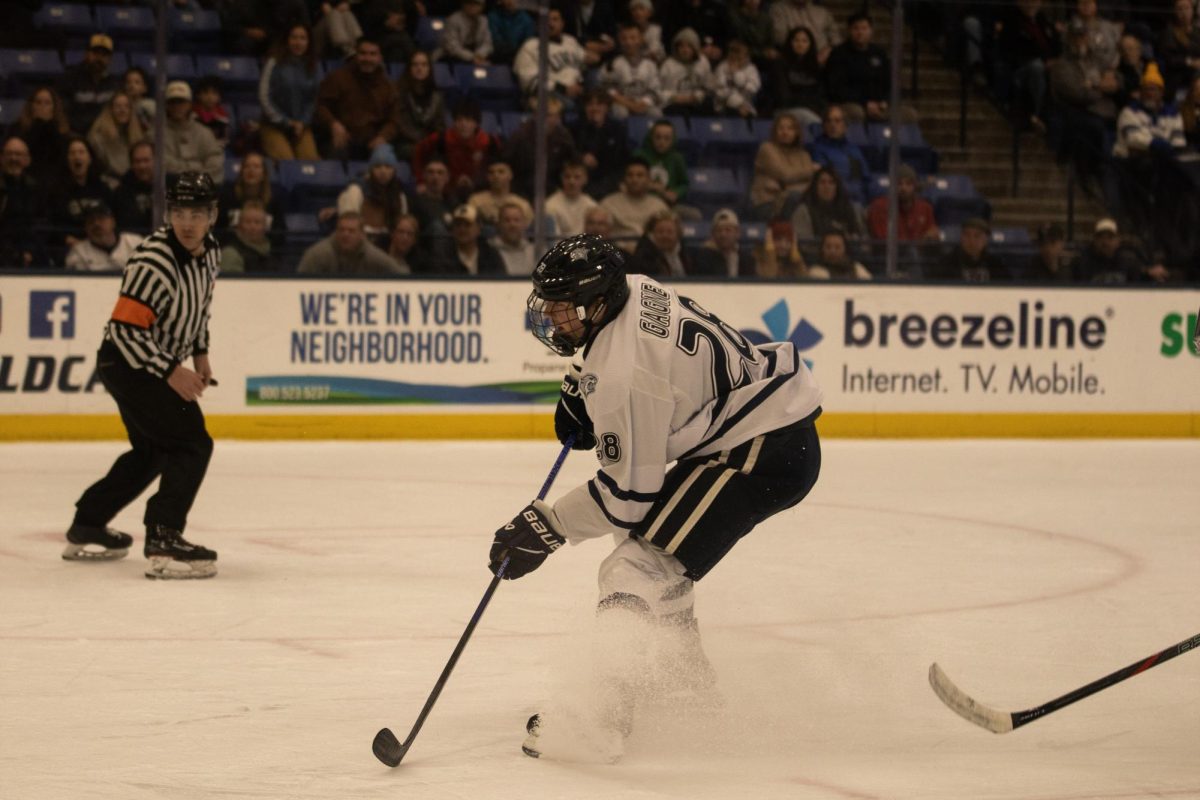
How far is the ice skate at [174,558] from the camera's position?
5.57 metres

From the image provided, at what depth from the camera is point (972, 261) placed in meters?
10.5

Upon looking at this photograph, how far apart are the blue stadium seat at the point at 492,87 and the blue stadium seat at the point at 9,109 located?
100 inches

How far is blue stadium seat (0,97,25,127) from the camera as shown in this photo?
30.3 feet

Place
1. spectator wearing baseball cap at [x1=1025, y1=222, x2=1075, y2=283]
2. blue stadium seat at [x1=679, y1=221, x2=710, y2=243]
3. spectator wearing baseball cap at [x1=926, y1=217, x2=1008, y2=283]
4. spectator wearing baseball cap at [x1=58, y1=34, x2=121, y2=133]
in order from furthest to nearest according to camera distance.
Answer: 1. spectator wearing baseball cap at [x1=1025, y1=222, x2=1075, y2=283]
2. spectator wearing baseball cap at [x1=926, y1=217, x2=1008, y2=283]
3. blue stadium seat at [x1=679, y1=221, x2=710, y2=243]
4. spectator wearing baseball cap at [x1=58, y1=34, x2=121, y2=133]

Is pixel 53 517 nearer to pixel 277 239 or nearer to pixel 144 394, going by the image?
pixel 144 394

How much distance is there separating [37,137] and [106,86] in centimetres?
48

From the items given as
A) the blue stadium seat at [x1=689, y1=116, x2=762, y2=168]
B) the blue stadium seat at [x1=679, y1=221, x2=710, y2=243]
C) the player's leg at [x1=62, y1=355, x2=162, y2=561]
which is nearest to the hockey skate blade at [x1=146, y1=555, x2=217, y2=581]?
the player's leg at [x1=62, y1=355, x2=162, y2=561]

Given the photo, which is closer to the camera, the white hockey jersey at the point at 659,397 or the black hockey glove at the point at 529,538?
the white hockey jersey at the point at 659,397

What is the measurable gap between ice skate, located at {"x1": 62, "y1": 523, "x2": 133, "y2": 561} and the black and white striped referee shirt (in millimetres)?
717

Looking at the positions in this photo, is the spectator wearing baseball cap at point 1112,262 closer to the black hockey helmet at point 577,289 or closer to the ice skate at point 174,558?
the ice skate at point 174,558

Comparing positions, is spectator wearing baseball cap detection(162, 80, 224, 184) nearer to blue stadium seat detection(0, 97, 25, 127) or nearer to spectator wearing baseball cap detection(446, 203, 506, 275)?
blue stadium seat detection(0, 97, 25, 127)

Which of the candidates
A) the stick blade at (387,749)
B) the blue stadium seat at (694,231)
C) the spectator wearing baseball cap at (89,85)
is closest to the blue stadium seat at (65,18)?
the spectator wearing baseball cap at (89,85)

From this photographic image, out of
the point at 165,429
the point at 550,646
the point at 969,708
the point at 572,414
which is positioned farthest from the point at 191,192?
the point at 969,708

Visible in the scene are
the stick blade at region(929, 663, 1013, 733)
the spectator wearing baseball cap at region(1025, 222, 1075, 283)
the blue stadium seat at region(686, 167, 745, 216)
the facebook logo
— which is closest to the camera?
the stick blade at region(929, 663, 1013, 733)
